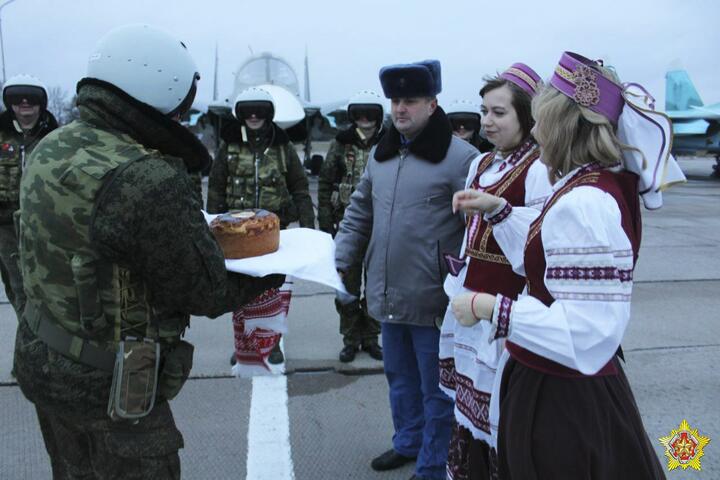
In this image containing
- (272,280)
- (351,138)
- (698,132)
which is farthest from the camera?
(698,132)

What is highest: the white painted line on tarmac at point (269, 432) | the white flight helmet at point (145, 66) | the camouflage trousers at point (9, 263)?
the white flight helmet at point (145, 66)

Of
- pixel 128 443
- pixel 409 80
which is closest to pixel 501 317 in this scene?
pixel 128 443

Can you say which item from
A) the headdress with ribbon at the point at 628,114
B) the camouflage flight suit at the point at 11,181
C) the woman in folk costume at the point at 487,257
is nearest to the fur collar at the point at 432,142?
the woman in folk costume at the point at 487,257

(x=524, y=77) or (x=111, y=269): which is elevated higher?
(x=524, y=77)

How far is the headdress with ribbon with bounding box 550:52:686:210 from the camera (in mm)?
1703

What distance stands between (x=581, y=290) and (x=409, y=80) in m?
1.63

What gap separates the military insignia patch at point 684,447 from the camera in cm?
331

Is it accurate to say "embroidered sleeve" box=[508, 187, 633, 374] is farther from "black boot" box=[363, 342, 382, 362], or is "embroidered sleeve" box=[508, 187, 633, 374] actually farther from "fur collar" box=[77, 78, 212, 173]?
"black boot" box=[363, 342, 382, 362]

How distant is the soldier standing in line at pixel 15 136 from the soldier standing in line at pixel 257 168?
1440mm

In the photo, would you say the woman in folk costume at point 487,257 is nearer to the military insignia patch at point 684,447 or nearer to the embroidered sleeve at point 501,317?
the embroidered sleeve at point 501,317

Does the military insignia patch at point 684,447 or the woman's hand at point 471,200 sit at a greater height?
the woman's hand at point 471,200

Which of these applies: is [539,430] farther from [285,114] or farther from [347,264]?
[285,114]

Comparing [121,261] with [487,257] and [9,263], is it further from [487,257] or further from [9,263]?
[9,263]

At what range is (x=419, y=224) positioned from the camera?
2.92 m
